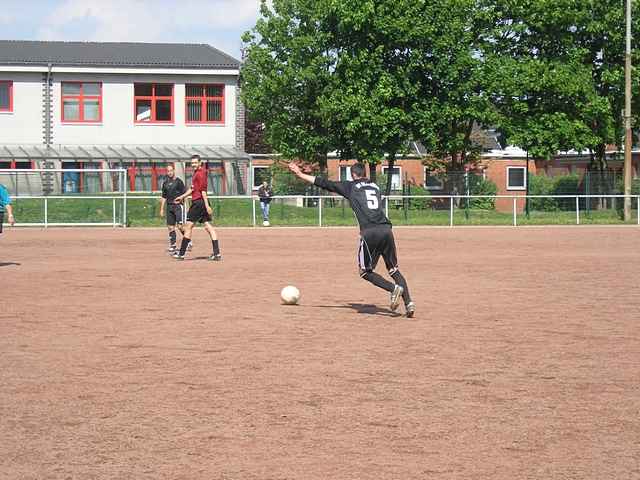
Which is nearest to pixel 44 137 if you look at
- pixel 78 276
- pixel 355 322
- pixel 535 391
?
pixel 78 276

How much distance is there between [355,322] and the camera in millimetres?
12719

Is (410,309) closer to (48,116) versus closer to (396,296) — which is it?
(396,296)

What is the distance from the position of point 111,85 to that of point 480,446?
158 ft

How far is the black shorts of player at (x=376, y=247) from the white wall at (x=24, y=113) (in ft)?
136

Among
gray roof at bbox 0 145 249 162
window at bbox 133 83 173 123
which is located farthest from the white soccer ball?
window at bbox 133 83 173 123

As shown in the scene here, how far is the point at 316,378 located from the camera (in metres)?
8.90

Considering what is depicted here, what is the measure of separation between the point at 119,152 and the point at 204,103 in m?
5.07

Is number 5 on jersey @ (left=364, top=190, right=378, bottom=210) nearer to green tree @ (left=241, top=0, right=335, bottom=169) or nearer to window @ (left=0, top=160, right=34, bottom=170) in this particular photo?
green tree @ (left=241, top=0, right=335, bottom=169)

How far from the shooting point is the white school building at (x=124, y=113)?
170 ft

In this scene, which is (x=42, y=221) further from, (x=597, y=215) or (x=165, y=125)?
(x=597, y=215)

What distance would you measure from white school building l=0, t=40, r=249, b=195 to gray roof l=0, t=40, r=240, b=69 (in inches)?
2.1

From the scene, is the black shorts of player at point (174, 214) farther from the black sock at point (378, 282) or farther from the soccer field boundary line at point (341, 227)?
the soccer field boundary line at point (341, 227)

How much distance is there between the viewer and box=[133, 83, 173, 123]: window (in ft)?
175

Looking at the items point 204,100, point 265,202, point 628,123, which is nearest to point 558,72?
point 628,123
